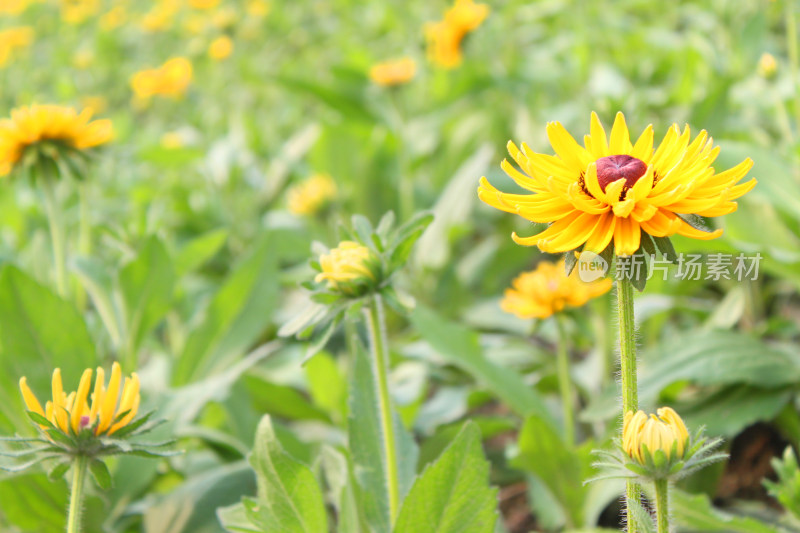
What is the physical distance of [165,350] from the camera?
286 centimetres

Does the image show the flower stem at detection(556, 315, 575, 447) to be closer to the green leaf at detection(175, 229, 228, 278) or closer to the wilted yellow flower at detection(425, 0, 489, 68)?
the green leaf at detection(175, 229, 228, 278)

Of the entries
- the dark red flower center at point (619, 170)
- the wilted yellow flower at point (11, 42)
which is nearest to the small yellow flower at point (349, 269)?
the dark red flower center at point (619, 170)

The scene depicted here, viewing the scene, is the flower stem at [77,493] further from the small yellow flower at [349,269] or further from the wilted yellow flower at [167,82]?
the wilted yellow flower at [167,82]

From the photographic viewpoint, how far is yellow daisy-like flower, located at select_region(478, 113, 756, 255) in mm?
1044

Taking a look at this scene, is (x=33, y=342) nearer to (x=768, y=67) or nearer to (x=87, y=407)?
(x=87, y=407)

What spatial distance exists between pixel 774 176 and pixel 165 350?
2.05 meters

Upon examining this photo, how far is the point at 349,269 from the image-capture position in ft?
4.43

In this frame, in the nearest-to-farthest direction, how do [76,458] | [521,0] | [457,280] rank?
[76,458] → [457,280] → [521,0]

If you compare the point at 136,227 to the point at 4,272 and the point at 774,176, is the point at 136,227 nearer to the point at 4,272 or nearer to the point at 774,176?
the point at 4,272

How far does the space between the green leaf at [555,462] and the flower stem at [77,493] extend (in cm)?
94

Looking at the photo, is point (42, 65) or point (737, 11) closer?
point (737, 11)

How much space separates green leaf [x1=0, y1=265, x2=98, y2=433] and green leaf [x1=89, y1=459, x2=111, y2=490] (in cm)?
72

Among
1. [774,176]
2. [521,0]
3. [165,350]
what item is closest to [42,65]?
[521,0]

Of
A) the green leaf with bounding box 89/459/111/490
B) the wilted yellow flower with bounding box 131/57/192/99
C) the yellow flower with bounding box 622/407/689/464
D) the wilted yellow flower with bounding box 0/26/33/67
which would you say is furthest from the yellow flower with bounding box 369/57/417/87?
the wilted yellow flower with bounding box 0/26/33/67
